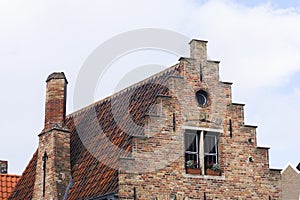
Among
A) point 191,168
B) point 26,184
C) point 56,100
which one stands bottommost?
point 191,168

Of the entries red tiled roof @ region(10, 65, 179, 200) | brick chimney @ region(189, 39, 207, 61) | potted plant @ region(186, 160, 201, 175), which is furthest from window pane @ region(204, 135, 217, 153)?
brick chimney @ region(189, 39, 207, 61)

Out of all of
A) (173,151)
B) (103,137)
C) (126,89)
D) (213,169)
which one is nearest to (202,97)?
(173,151)

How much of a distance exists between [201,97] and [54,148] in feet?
15.1

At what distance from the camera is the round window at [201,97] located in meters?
19.0

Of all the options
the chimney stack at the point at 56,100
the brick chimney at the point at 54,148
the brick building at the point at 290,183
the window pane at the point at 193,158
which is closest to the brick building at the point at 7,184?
the brick chimney at the point at 54,148

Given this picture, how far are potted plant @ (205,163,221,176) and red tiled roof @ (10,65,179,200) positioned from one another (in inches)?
77.2

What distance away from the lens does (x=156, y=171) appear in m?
17.9

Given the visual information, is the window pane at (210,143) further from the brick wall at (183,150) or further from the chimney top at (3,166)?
the chimney top at (3,166)

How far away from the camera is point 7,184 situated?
82.0 feet

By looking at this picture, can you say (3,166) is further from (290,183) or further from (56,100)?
(290,183)

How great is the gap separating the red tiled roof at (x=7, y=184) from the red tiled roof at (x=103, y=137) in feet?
2.95

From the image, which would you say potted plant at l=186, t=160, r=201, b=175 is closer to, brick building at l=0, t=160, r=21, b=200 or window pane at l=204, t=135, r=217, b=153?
window pane at l=204, t=135, r=217, b=153

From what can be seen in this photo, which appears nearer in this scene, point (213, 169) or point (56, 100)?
point (213, 169)

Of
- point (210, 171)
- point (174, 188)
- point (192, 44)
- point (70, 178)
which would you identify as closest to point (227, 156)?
point (210, 171)
